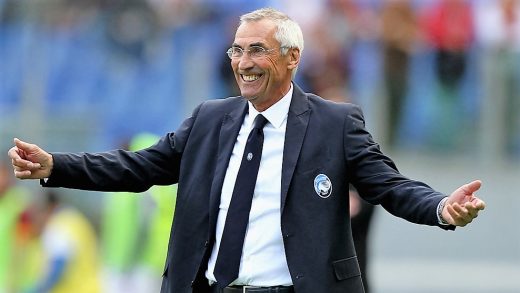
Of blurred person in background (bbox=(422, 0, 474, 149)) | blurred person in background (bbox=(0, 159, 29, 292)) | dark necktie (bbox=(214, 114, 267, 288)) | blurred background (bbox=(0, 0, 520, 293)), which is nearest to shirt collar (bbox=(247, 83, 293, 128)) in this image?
dark necktie (bbox=(214, 114, 267, 288))

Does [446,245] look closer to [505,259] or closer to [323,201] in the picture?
[505,259]

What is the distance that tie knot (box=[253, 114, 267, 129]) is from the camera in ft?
18.0

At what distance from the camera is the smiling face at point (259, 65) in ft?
17.9

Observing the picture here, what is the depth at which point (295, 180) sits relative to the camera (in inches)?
210

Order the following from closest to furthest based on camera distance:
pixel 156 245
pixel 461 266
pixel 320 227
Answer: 1. pixel 320 227
2. pixel 156 245
3. pixel 461 266

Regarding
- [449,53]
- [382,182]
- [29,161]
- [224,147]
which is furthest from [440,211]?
[449,53]

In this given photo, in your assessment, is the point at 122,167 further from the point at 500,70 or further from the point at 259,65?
the point at 500,70

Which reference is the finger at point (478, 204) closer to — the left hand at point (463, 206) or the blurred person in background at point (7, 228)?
the left hand at point (463, 206)

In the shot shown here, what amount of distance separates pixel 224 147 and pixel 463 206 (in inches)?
45.1

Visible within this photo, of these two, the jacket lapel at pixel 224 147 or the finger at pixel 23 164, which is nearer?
the finger at pixel 23 164

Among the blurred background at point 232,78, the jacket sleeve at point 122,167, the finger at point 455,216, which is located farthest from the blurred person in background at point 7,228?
the finger at point 455,216

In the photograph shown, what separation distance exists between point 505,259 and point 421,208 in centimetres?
957

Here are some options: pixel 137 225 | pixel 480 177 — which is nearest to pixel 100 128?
pixel 137 225

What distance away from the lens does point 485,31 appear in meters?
13.6
